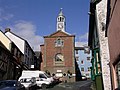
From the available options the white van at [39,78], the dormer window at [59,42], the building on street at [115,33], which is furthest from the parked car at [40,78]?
the dormer window at [59,42]

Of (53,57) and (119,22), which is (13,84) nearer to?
(119,22)

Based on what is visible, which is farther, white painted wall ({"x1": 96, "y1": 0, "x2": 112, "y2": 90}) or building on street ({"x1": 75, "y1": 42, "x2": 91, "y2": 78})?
building on street ({"x1": 75, "y1": 42, "x2": 91, "y2": 78})

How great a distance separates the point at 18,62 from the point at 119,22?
112ft

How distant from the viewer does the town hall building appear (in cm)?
5312

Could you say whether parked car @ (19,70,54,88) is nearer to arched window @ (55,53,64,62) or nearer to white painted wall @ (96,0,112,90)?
white painted wall @ (96,0,112,90)

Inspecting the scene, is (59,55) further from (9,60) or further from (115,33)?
(115,33)

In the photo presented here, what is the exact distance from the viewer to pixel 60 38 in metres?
56.5

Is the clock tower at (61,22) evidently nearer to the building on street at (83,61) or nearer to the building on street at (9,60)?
the building on street at (83,61)

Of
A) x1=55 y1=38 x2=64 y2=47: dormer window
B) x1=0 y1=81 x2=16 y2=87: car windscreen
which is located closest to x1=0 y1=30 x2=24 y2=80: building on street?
x1=0 y1=81 x2=16 y2=87: car windscreen

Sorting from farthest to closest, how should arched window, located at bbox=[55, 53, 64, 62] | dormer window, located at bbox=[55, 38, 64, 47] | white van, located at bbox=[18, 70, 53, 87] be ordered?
dormer window, located at bbox=[55, 38, 64, 47]
arched window, located at bbox=[55, 53, 64, 62]
white van, located at bbox=[18, 70, 53, 87]

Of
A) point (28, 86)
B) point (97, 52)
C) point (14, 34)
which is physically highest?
point (14, 34)

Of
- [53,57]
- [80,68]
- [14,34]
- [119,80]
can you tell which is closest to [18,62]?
[14,34]

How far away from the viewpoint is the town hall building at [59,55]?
2092 inches

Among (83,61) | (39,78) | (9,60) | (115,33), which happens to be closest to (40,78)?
(39,78)
